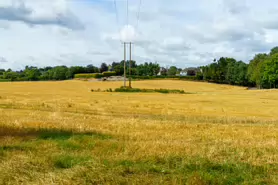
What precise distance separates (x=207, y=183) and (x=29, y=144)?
A: 6.42 meters

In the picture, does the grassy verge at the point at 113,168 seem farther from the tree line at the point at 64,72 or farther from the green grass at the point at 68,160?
the tree line at the point at 64,72

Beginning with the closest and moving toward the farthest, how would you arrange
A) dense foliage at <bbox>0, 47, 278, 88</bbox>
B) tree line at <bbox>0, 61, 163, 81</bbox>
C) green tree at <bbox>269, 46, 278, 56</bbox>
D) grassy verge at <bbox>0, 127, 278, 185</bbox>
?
grassy verge at <bbox>0, 127, 278, 185</bbox> < dense foliage at <bbox>0, 47, 278, 88</bbox> < green tree at <bbox>269, 46, 278, 56</bbox> < tree line at <bbox>0, 61, 163, 81</bbox>

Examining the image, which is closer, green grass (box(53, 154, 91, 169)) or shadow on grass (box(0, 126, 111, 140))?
green grass (box(53, 154, 91, 169))

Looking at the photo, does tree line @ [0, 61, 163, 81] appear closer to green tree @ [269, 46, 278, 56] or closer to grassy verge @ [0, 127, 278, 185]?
green tree @ [269, 46, 278, 56]

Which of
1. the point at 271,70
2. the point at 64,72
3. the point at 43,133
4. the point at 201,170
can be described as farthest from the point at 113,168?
the point at 64,72

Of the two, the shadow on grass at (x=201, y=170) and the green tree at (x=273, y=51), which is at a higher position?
the green tree at (x=273, y=51)

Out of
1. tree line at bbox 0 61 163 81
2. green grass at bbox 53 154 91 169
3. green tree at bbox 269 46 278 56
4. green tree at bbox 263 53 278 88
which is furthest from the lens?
tree line at bbox 0 61 163 81

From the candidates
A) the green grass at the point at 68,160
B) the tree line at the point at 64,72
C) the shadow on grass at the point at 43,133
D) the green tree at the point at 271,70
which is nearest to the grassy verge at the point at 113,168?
the green grass at the point at 68,160

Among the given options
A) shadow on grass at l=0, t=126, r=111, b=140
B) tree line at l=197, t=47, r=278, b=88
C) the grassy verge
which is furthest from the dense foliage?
the grassy verge

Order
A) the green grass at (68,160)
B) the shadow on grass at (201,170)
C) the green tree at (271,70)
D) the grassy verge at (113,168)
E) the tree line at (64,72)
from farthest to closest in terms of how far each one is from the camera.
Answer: the tree line at (64,72)
the green tree at (271,70)
the green grass at (68,160)
the shadow on grass at (201,170)
the grassy verge at (113,168)

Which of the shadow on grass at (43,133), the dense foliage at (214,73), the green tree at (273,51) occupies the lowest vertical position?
the shadow on grass at (43,133)

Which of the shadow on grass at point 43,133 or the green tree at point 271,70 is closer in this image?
the shadow on grass at point 43,133

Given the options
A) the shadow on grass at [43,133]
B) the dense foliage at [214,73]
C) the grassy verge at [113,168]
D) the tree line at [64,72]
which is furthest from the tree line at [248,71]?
the grassy verge at [113,168]

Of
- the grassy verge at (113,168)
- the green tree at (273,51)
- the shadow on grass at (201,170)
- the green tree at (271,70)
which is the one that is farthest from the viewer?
the green tree at (273,51)
